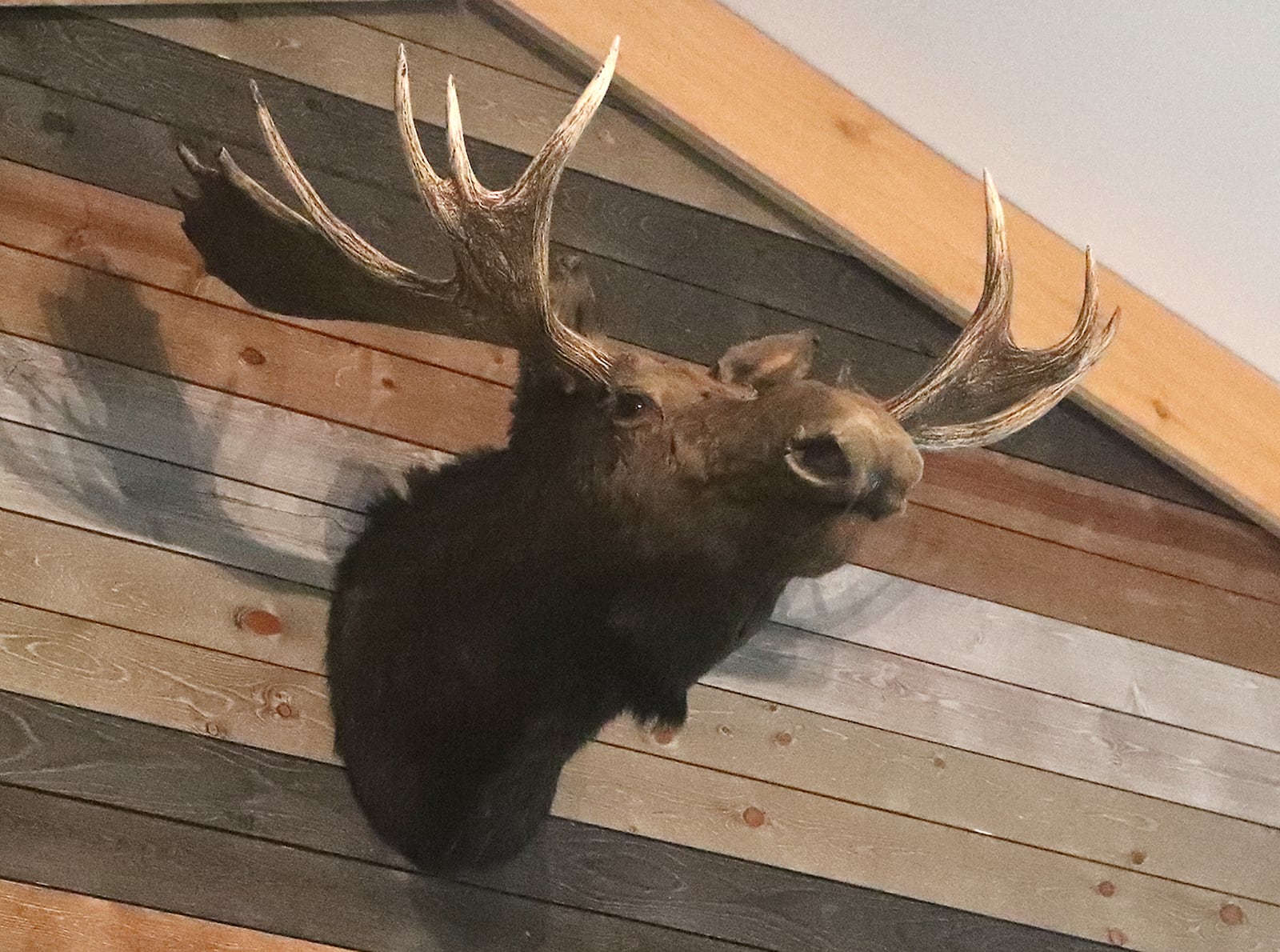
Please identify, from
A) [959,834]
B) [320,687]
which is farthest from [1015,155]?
[320,687]

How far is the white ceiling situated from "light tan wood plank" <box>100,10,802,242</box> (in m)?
0.29

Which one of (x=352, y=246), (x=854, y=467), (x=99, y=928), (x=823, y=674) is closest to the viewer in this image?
(x=854, y=467)

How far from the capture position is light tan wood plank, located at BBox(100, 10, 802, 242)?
175cm

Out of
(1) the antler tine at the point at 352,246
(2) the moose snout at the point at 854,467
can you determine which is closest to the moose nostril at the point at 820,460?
(2) the moose snout at the point at 854,467

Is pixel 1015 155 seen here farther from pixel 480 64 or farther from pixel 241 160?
pixel 241 160

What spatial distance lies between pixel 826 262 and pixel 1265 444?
990mm

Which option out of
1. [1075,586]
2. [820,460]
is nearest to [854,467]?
[820,460]

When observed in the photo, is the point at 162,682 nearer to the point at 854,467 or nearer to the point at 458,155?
the point at 458,155

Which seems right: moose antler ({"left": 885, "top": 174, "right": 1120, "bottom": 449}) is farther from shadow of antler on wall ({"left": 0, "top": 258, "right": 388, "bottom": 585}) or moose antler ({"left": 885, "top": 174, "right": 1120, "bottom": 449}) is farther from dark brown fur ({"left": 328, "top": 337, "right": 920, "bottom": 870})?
shadow of antler on wall ({"left": 0, "top": 258, "right": 388, "bottom": 585})

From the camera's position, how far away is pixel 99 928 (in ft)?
5.00

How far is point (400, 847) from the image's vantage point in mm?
1564

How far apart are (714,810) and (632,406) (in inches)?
36.8

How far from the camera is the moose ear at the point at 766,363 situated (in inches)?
48.8

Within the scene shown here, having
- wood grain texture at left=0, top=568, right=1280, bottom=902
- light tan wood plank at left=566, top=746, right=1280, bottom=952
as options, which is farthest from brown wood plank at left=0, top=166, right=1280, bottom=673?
light tan wood plank at left=566, top=746, right=1280, bottom=952
